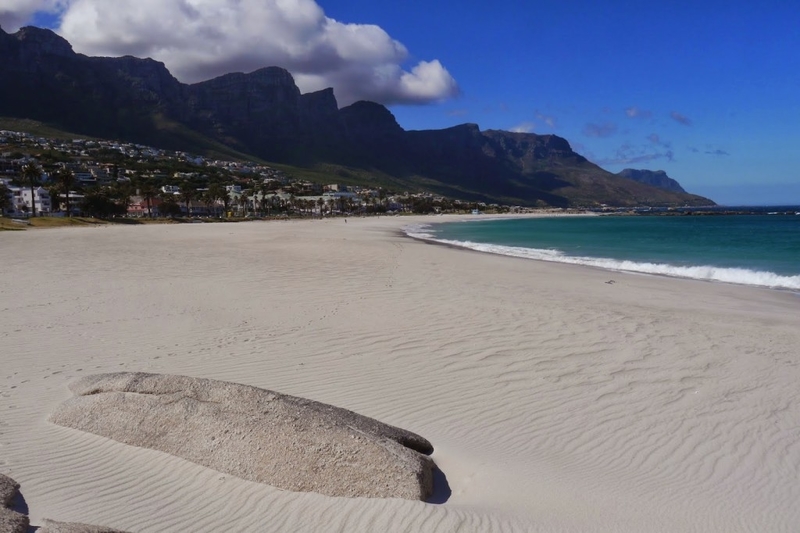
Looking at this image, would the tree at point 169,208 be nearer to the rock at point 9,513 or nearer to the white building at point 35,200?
the white building at point 35,200

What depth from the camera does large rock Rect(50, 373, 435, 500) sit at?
167 inches

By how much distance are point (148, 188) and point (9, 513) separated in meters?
93.1

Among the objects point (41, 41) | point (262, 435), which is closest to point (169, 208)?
point (262, 435)

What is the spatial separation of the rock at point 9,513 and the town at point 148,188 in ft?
251

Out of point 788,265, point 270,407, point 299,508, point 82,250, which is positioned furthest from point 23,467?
point 788,265

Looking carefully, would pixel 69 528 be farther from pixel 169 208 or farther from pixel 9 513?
pixel 169 208

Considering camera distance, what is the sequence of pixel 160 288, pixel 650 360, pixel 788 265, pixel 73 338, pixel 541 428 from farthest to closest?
pixel 788 265
pixel 160 288
pixel 73 338
pixel 650 360
pixel 541 428

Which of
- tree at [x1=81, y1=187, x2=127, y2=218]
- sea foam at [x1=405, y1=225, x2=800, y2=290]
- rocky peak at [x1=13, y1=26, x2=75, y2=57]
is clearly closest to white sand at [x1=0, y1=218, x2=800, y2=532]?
sea foam at [x1=405, y1=225, x2=800, y2=290]

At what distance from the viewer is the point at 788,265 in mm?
25281

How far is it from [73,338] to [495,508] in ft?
25.9

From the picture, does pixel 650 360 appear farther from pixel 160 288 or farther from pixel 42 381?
pixel 160 288

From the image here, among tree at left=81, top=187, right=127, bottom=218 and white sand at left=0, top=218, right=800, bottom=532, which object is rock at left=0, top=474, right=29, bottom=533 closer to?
white sand at left=0, top=218, right=800, bottom=532

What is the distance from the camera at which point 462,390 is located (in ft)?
23.3

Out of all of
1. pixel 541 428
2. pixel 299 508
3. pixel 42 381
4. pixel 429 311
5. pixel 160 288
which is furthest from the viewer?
pixel 160 288
